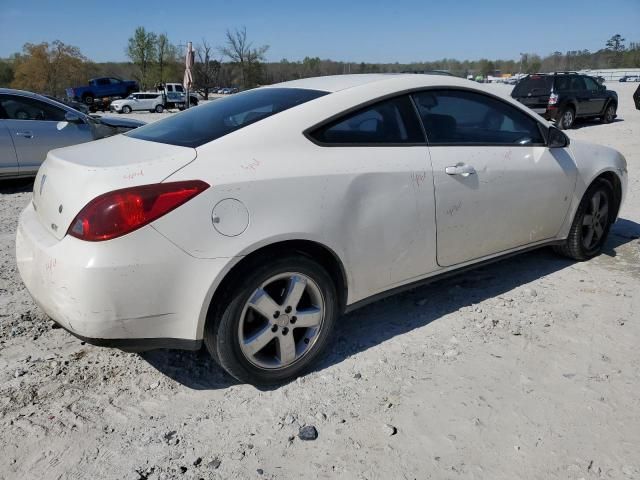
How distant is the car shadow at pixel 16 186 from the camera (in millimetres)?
7633

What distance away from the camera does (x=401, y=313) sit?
140 inches

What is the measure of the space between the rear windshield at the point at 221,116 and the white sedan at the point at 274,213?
2 cm

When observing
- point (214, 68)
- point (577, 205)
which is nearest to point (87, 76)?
point (214, 68)

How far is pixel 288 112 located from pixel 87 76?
266 ft

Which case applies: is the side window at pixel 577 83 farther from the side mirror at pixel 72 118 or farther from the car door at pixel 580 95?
the side mirror at pixel 72 118

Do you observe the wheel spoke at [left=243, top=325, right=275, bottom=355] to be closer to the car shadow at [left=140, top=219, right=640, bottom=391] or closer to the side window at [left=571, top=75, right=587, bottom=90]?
the car shadow at [left=140, top=219, right=640, bottom=391]

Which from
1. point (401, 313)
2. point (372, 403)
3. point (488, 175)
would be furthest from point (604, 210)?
point (372, 403)

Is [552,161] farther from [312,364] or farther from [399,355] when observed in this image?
[312,364]

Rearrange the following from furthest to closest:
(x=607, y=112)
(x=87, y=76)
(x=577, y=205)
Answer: (x=87, y=76), (x=607, y=112), (x=577, y=205)

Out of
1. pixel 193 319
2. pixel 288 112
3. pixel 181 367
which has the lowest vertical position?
pixel 181 367

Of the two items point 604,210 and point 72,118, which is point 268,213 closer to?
point 604,210

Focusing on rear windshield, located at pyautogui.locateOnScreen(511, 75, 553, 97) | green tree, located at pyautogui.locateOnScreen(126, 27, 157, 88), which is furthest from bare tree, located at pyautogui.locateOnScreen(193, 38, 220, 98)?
rear windshield, located at pyautogui.locateOnScreen(511, 75, 553, 97)

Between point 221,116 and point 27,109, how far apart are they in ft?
19.6

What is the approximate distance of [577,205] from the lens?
13.6 ft
